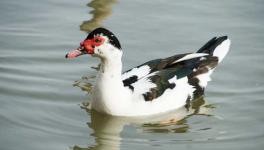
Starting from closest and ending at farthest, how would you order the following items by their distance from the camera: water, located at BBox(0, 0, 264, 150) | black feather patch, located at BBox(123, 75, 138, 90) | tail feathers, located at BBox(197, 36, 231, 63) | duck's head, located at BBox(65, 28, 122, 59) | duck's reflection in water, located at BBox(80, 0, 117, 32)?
water, located at BBox(0, 0, 264, 150) → duck's head, located at BBox(65, 28, 122, 59) → black feather patch, located at BBox(123, 75, 138, 90) → tail feathers, located at BBox(197, 36, 231, 63) → duck's reflection in water, located at BBox(80, 0, 117, 32)

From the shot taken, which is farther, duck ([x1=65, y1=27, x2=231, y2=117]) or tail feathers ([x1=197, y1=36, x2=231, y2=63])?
tail feathers ([x1=197, y1=36, x2=231, y2=63])

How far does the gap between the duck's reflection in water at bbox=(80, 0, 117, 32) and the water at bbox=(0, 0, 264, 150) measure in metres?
0.02

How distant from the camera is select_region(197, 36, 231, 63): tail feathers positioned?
10.0m

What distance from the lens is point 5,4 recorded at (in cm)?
1211

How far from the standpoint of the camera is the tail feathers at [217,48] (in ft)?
32.8

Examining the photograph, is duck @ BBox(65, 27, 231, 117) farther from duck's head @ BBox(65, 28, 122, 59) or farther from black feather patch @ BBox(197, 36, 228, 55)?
black feather patch @ BBox(197, 36, 228, 55)

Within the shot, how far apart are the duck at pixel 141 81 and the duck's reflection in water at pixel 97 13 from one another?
6.40ft

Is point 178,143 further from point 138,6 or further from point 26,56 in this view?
point 138,6

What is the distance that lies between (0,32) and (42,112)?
265 centimetres

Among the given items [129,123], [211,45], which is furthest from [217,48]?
[129,123]

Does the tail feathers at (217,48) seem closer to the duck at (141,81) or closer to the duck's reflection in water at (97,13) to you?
the duck at (141,81)

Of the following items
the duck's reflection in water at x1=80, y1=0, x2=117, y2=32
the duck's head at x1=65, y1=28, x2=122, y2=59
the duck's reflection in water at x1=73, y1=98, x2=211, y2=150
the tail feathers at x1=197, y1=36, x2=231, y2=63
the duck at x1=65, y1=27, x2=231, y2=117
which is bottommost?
the duck's reflection in water at x1=73, y1=98, x2=211, y2=150

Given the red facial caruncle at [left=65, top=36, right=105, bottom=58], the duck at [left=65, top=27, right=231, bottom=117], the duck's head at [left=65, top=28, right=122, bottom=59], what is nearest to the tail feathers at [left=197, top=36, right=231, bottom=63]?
the duck at [left=65, top=27, right=231, bottom=117]

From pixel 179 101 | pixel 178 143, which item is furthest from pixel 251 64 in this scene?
pixel 178 143
